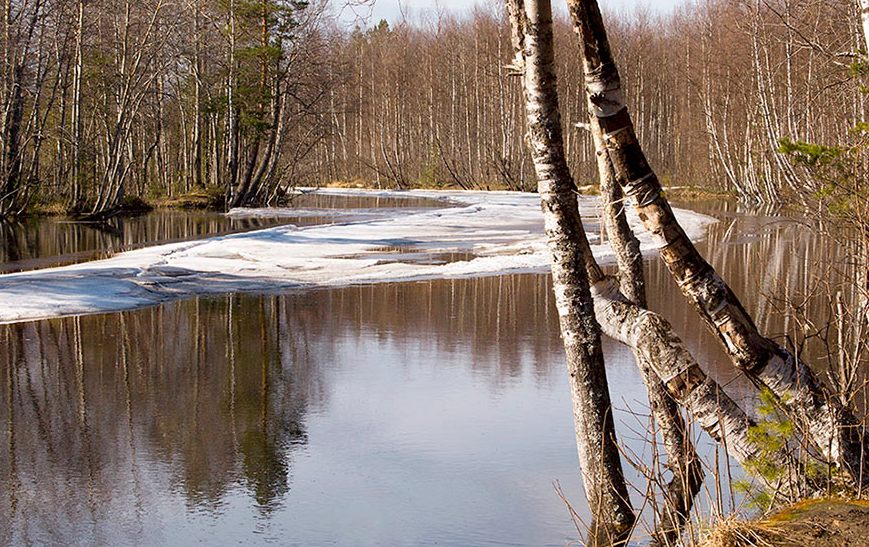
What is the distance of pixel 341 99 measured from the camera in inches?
2832

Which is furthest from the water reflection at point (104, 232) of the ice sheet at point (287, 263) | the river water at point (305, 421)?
the river water at point (305, 421)

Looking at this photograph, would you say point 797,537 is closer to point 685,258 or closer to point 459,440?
point 685,258

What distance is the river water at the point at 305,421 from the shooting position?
6.78 metres

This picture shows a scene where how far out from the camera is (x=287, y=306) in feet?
51.9

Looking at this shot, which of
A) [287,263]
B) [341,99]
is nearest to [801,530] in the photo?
[287,263]

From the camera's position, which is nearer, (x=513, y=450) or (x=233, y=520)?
(x=233, y=520)

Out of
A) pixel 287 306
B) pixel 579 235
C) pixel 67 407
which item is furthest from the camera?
pixel 287 306

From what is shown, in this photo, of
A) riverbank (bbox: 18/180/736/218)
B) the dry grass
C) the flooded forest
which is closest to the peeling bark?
the flooded forest

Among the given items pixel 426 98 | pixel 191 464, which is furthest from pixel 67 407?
pixel 426 98

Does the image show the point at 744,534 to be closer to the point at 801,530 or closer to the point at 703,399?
the point at 801,530

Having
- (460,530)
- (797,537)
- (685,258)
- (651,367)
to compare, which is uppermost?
(685,258)

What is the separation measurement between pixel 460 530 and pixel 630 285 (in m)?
1.87

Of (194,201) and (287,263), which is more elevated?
(194,201)

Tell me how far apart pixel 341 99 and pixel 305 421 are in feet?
211
